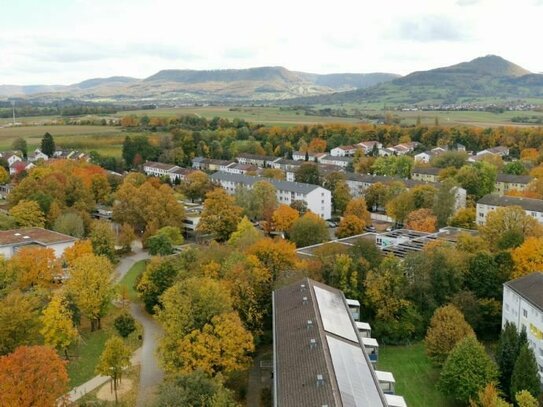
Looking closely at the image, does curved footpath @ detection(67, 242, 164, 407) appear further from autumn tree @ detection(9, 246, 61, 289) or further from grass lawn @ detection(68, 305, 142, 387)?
autumn tree @ detection(9, 246, 61, 289)

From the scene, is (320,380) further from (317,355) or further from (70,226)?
(70,226)

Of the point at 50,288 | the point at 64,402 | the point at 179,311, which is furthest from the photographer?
the point at 50,288

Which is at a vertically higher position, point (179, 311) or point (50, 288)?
point (179, 311)

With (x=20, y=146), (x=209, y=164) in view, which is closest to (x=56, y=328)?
(x=209, y=164)

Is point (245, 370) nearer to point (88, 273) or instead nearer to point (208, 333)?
point (208, 333)

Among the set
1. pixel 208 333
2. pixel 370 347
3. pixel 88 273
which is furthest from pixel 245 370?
pixel 88 273

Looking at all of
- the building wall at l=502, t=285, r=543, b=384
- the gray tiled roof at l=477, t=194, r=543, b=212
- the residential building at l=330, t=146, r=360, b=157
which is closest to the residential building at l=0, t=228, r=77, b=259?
the building wall at l=502, t=285, r=543, b=384

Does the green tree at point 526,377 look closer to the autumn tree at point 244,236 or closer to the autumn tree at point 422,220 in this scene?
the autumn tree at point 244,236

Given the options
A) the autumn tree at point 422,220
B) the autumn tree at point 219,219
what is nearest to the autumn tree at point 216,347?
the autumn tree at point 219,219
